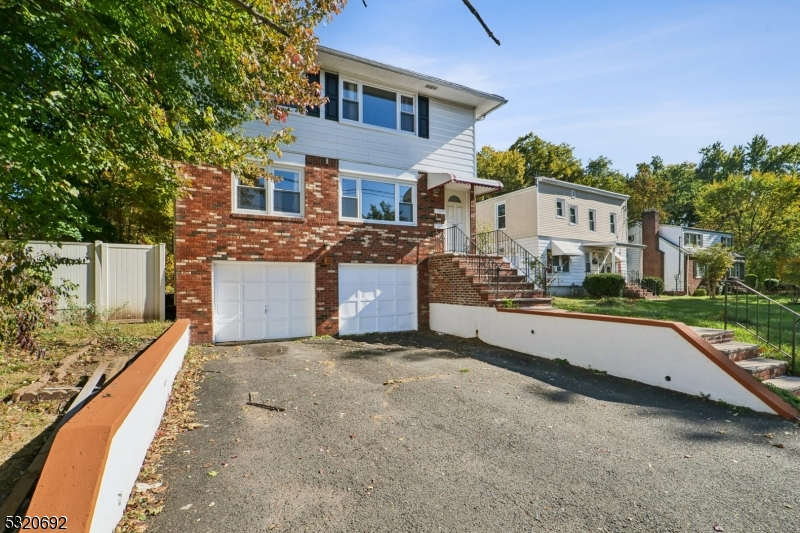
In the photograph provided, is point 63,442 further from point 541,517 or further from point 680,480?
point 680,480

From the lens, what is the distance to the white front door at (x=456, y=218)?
1245cm

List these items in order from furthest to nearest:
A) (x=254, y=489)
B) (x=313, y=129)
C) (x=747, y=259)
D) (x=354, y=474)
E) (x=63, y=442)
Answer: (x=747, y=259) < (x=313, y=129) < (x=354, y=474) < (x=254, y=489) < (x=63, y=442)

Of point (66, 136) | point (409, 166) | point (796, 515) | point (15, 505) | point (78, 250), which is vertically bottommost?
point (796, 515)

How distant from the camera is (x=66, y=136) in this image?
15.9ft

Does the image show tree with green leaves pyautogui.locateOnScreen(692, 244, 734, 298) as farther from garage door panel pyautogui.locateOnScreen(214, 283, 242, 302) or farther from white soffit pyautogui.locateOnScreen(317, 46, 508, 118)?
garage door panel pyautogui.locateOnScreen(214, 283, 242, 302)

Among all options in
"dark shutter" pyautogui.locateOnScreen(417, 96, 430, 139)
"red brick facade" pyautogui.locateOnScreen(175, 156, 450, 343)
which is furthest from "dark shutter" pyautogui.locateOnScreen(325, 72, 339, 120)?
"dark shutter" pyautogui.locateOnScreen(417, 96, 430, 139)

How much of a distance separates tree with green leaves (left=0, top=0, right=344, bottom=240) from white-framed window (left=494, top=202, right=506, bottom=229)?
59.9 feet

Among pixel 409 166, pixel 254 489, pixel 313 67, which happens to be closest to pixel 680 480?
pixel 254 489

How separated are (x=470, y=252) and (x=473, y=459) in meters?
9.46

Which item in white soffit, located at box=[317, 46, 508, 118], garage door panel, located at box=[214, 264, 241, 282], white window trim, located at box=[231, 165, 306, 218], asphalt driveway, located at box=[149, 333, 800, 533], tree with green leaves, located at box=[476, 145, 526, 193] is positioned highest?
tree with green leaves, located at box=[476, 145, 526, 193]

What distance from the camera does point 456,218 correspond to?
12797 millimetres

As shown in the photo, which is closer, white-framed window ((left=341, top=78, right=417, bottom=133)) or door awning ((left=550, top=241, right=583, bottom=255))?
white-framed window ((left=341, top=78, right=417, bottom=133))

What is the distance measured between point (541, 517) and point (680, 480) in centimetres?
161

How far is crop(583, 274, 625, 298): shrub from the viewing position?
19344 mm
